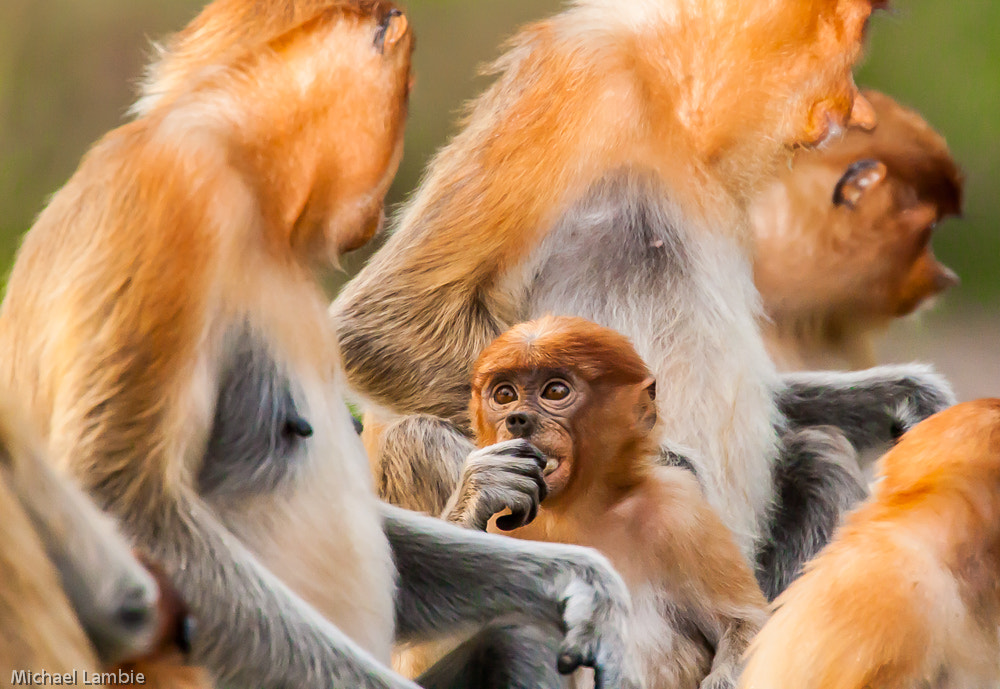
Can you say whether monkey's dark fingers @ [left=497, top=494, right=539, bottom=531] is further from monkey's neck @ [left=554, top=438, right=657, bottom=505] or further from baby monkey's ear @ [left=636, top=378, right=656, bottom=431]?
baby monkey's ear @ [left=636, top=378, right=656, bottom=431]

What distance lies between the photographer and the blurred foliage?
1743 mm

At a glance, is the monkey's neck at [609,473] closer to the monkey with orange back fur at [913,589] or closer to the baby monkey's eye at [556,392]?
the baby monkey's eye at [556,392]

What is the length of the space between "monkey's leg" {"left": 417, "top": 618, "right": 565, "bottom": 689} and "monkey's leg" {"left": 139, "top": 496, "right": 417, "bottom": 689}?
0.59 ft

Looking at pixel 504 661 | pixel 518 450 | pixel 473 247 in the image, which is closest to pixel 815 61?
pixel 473 247

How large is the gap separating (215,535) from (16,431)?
Result: 0.34 metres

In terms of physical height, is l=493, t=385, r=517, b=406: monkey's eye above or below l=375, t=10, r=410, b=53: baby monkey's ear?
below

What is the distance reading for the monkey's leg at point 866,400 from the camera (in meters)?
2.20

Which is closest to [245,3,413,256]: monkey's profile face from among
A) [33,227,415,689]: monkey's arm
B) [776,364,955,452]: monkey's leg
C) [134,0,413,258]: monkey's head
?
[134,0,413,258]: monkey's head

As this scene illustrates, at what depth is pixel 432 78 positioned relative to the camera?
83.2 inches

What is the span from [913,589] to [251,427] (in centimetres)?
73

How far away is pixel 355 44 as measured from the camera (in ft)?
4.73

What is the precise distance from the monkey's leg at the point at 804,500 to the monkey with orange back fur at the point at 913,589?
0.62m

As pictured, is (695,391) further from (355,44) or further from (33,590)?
(33,590)

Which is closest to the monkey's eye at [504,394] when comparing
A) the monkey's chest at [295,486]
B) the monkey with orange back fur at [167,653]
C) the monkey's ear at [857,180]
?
the monkey's chest at [295,486]
